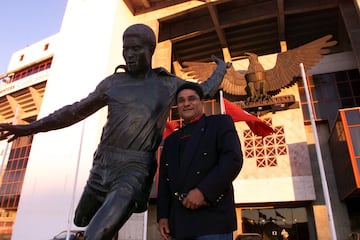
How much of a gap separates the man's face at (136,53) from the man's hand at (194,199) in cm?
115

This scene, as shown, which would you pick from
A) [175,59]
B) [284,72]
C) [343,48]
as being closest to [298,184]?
[284,72]

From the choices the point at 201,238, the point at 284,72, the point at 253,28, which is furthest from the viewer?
the point at 253,28

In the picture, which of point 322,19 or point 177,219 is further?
point 322,19

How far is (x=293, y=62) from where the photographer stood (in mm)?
15125

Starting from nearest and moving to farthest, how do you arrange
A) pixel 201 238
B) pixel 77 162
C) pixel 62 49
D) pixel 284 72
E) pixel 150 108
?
pixel 201 238 < pixel 150 108 < pixel 77 162 < pixel 284 72 < pixel 62 49

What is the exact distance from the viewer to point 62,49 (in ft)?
53.9

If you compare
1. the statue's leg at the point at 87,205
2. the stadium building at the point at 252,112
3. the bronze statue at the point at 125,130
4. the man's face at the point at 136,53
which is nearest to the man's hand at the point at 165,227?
the bronze statue at the point at 125,130

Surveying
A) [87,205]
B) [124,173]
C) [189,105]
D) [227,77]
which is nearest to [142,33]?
[189,105]

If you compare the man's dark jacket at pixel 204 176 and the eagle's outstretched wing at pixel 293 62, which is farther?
the eagle's outstretched wing at pixel 293 62

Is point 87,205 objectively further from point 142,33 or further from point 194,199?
point 142,33

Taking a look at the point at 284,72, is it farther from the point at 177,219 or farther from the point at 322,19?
the point at 177,219

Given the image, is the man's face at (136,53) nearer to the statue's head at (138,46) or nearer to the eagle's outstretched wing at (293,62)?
the statue's head at (138,46)

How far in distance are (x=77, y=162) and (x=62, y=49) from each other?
298 inches

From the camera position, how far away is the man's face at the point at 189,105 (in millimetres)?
2072
